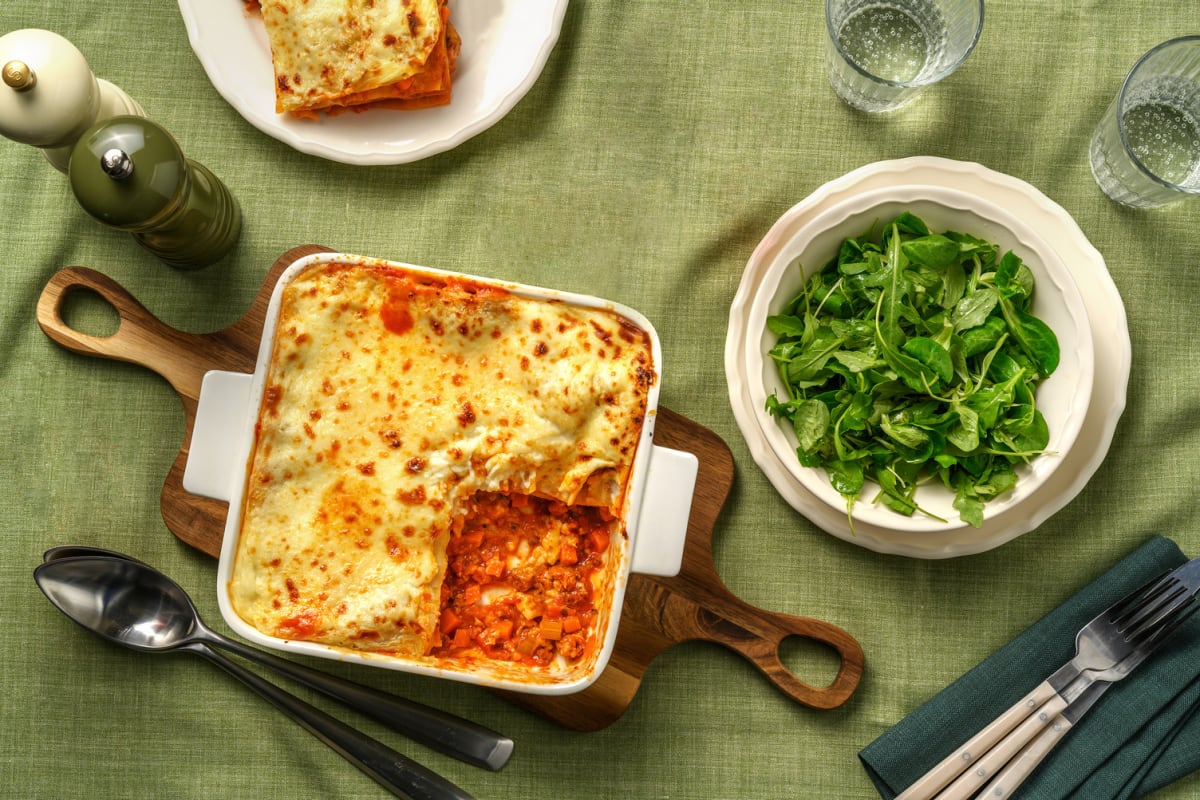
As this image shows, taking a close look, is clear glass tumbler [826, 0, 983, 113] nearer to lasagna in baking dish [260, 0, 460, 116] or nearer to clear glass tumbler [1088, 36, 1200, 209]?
clear glass tumbler [1088, 36, 1200, 209]

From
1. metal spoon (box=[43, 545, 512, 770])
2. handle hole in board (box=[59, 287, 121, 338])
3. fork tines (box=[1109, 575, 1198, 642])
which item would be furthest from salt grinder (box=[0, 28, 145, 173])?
fork tines (box=[1109, 575, 1198, 642])

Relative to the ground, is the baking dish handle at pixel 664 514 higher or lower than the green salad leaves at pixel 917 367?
lower

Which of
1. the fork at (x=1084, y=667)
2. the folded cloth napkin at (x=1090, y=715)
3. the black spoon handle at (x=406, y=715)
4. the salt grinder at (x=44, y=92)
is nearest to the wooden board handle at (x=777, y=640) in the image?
the folded cloth napkin at (x=1090, y=715)

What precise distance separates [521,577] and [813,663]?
91 centimetres

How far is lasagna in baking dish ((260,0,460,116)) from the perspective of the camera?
2.56 metres

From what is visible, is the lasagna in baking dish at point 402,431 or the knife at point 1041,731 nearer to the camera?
the lasagna in baking dish at point 402,431

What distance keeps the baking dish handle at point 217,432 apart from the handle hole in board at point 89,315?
52 cm

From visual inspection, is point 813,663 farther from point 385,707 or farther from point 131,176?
point 131,176

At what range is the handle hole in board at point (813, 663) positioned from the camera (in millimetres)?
2719

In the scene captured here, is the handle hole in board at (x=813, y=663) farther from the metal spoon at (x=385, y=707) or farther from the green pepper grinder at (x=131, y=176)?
the green pepper grinder at (x=131, y=176)

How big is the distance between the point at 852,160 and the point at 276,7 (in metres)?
1.69

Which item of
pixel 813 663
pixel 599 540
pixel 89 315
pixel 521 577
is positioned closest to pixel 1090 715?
pixel 813 663

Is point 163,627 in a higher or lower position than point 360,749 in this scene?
higher

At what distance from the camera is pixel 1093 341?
8.53 feet
